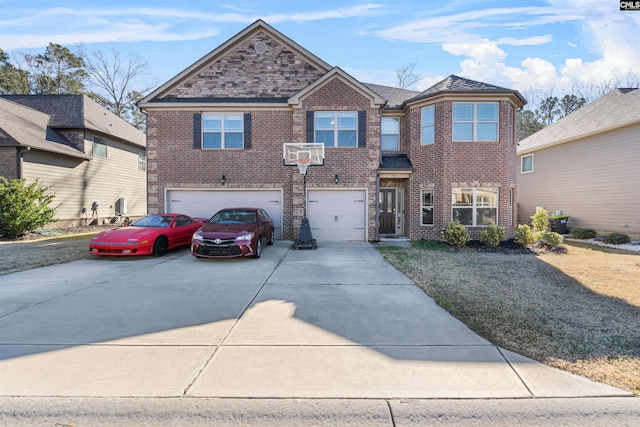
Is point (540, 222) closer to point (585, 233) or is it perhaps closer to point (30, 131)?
point (585, 233)

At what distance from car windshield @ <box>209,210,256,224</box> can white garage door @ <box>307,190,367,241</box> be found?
3111 mm

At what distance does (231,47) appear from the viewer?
44.9 ft

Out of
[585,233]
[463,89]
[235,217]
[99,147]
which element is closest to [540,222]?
[585,233]

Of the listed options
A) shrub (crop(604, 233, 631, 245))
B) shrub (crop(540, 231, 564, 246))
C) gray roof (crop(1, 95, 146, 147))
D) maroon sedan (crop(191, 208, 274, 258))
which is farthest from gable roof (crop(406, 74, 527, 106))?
gray roof (crop(1, 95, 146, 147))

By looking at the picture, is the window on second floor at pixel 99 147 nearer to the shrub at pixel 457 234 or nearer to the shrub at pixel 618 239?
the shrub at pixel 457 234

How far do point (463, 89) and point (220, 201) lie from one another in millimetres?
10103

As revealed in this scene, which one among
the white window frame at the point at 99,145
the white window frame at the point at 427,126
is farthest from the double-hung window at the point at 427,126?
the white window frame at the point at 99,145

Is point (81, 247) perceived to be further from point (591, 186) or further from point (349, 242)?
point (591, 186)

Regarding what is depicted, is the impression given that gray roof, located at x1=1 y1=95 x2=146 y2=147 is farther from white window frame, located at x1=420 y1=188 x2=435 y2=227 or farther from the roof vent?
white window frame, located at x1=420 y1=188 x2=435 y2=227

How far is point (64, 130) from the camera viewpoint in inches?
710

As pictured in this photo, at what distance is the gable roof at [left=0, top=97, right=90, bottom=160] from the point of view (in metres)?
14.5

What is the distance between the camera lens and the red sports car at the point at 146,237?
9328mm

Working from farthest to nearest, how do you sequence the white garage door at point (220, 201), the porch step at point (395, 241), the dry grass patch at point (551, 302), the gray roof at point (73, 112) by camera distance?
the gray roof at point (73, 112), the white garage door at point (220, 201), the porch step at point (395, 241), the dry grass patch at point (551, 302)

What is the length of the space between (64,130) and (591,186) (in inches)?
1047
